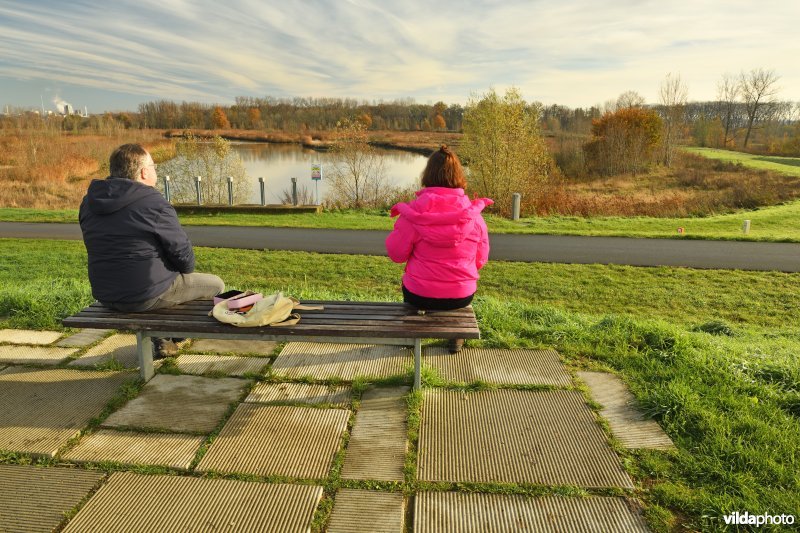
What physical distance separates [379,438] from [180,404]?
4.32 feet

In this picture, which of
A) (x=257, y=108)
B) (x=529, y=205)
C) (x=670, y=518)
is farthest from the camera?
(x=257, y=108)

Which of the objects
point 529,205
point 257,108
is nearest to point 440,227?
point 529,205

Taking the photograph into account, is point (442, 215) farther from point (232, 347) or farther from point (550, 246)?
point (550, 246)

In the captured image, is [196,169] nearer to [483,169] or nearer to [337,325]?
[483,169]

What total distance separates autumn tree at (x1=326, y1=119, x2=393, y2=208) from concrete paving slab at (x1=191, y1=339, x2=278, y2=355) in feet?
54.7

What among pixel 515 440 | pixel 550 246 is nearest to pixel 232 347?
pixel 515 440

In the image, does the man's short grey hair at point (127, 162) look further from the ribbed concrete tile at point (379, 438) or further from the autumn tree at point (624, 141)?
the autumn tree at point (624, 141)

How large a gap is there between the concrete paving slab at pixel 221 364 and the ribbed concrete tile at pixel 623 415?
2.34 metres

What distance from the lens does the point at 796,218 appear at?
1588cm

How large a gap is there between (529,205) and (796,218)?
786 centimetres

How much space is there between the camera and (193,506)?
7.86 feet

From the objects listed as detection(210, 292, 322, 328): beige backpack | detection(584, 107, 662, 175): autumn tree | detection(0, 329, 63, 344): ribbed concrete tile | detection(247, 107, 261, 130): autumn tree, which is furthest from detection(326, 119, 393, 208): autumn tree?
detection(247, 107, 261, 130): autumn tree

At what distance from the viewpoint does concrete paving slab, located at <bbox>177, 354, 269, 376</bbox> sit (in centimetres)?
377

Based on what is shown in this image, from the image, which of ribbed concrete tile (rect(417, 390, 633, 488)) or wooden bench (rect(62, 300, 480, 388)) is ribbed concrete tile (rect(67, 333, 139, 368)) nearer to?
wooden bench (rect(62, 300, 480, 388))
